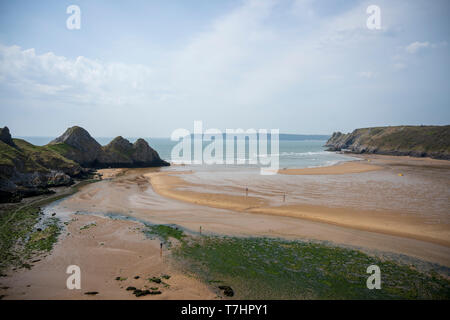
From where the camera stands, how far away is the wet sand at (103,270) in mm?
11359

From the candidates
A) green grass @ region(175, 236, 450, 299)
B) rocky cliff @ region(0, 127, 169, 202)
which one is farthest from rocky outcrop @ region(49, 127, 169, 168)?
green grass @ region(175, 236, 450, 299)

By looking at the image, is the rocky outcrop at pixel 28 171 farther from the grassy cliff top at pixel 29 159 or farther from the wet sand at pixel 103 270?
the wet sand at pixel 103 270

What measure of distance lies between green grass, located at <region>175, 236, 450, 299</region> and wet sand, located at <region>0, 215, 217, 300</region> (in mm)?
1539

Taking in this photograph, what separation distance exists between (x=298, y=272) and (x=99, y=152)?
58.9m

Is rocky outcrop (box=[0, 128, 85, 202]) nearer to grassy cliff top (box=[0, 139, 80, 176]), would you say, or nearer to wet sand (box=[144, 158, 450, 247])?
grassy cliff top (box=[0, 139, 80, 176])

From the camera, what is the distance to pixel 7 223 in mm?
20781

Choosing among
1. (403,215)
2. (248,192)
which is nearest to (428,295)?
(403,215)

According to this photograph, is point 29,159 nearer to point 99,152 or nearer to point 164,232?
point 99,152

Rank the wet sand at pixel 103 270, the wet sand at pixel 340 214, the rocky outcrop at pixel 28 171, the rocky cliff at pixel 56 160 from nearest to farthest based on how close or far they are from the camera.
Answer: the wet sand at pixel 103 270 → the wet sand at pixel 340 214 → the rocky outcrop at pixel 28 171 → the rocky cliff at pixel 56 160

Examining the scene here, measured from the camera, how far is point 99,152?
195 feet

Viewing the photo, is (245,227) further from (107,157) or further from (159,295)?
(107,157)

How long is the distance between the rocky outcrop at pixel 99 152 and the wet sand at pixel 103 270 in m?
41.5

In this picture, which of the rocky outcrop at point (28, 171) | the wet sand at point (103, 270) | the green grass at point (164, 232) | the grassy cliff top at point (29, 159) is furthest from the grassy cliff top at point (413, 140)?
the grassy cliff top at point (29, 159)
